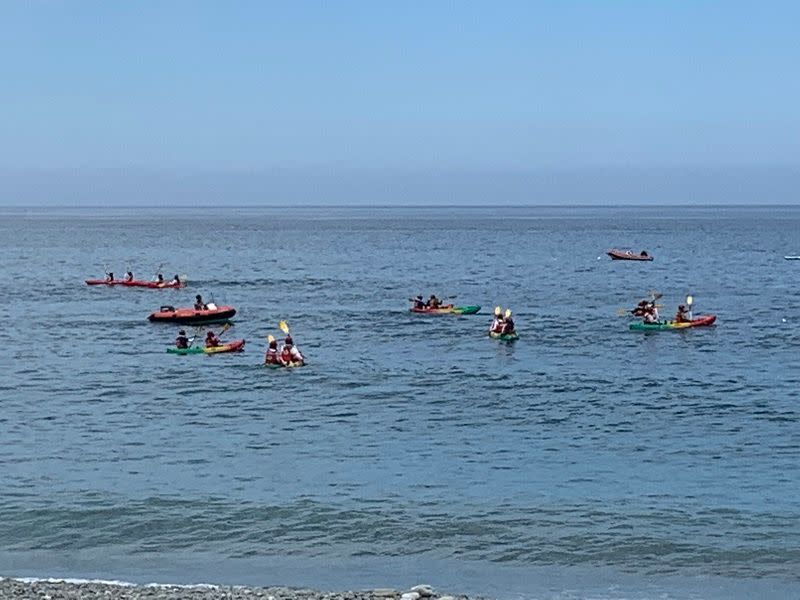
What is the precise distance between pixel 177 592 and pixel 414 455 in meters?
13.3

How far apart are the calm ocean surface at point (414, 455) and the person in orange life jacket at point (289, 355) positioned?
671mm

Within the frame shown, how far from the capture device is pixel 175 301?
269ft

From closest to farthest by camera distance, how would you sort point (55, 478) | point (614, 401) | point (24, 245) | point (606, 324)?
point (55, 478), point (614, 401), point (606, 324), point (24, 245)

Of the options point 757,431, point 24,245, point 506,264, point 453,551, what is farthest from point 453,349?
point 24,245

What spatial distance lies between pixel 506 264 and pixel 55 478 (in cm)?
9649

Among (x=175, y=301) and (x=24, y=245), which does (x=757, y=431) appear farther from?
(x=24, y=245)

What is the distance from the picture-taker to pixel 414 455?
1281 inches

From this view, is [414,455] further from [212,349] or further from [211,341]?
[211,341]

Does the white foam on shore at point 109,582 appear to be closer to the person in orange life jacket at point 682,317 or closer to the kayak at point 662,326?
the kayak at point 662,326

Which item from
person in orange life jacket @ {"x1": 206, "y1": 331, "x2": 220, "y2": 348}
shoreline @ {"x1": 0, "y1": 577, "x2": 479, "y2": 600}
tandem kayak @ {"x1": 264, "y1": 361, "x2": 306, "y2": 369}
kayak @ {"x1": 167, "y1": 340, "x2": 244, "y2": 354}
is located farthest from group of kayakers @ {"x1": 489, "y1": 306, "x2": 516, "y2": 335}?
shoreline @ {"x1": 0, "y1": 577, "x2": 479, "y2": 600}

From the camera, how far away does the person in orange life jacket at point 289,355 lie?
4856cm

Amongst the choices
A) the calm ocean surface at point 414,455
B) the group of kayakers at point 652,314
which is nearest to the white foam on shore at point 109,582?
the calm ocean surface at point 414,455

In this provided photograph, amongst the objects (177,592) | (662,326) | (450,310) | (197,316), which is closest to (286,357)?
(197,316)

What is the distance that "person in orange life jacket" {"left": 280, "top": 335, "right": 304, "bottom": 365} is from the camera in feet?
159
